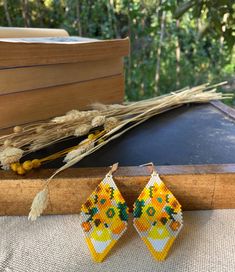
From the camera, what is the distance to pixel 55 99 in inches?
26.6

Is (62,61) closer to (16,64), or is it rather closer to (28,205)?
(16,64)

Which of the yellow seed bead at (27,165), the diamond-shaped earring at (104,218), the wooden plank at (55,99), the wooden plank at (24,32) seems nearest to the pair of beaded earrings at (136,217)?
the diamond-shaped earring at (104,218)

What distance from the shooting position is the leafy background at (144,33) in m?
1.70

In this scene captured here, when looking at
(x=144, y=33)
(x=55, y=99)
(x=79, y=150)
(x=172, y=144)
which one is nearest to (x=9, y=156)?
(x=79, y=150)

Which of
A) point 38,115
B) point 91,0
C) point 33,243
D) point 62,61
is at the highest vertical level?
point 91,0

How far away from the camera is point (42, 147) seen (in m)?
0.58

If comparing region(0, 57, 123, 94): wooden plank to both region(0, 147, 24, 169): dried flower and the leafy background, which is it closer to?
region(0, 147, 24, 169): dried flower

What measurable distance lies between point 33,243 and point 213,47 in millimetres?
2071

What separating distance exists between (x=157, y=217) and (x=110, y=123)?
268 mm

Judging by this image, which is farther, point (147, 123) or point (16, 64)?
point (147, 123)

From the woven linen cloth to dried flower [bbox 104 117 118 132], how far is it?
8.6 inches

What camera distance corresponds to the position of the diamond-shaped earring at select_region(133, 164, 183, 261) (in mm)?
422

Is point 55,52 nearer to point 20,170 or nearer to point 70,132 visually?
point 70,132

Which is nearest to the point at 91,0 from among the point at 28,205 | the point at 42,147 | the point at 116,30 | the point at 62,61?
the point at 116,30
